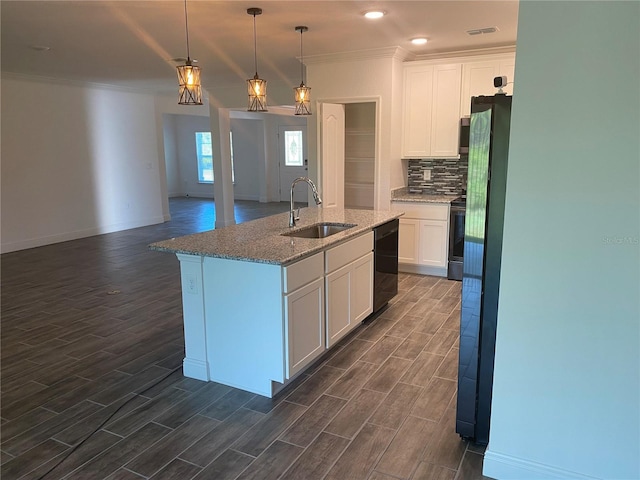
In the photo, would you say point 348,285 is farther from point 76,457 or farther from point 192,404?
point 76,457

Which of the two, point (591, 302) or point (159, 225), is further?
point (159, 225)

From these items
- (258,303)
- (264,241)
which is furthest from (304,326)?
(264,241)

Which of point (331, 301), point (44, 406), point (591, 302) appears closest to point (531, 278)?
point (591, 302)

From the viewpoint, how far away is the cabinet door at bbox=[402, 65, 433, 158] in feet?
17.7

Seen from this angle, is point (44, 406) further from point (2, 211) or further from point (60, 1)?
point (2, 211)

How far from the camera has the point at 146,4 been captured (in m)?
3.51

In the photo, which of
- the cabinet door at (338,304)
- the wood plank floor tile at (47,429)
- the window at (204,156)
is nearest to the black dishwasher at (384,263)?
the cabinet door at (338,304)

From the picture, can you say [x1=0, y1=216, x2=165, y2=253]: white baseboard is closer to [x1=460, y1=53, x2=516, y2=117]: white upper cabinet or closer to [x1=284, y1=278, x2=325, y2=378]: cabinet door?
[x1=284, y1=278, x2=325, y2=378]: cabinet door

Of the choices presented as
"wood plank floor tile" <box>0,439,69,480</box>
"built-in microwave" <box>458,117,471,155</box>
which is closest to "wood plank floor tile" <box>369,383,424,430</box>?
"wood plank floor tile" <box>0,439,69,480</box>

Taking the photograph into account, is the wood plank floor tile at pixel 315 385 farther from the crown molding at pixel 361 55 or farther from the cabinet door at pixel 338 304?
the crown molding at pixel 361 55

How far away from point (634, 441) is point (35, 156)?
25.9 feet

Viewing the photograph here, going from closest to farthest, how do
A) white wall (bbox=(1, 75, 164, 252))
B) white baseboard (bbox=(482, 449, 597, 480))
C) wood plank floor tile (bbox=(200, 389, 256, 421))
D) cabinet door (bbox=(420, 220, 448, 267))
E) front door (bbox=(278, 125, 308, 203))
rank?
white baseboard (bbox=(482, 449, 597, 480)) < wood plank floor tile (bbox=(200, 389, 256, 421)) < cabinet door (bbox=(420, 220, 448, 267)) < white wall (bbox=(1, 75, 164, 252)) < front door (bbox=(278, 125, 308, 203))

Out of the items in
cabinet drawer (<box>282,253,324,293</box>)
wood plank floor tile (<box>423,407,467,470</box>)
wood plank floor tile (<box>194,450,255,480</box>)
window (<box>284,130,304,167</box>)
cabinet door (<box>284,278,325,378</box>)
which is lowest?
wood plank floor tile (<box>423,407,467,470</box>)

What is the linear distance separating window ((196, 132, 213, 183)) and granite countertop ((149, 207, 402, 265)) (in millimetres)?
9883
